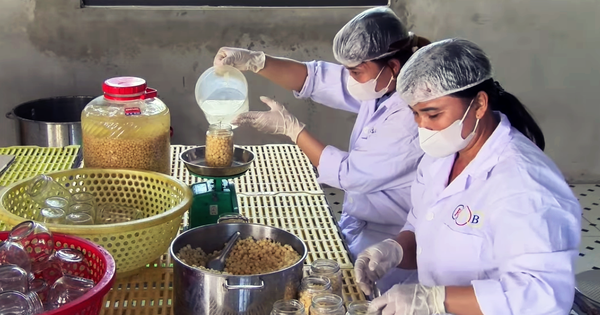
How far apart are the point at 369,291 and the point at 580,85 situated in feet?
10.7

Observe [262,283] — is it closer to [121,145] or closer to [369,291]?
[369,291]

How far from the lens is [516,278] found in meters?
1.28

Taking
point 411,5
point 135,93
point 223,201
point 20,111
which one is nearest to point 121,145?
point 135,93

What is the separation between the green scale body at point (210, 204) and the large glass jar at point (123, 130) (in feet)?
0.63

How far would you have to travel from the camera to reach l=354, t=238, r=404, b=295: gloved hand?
1452mm

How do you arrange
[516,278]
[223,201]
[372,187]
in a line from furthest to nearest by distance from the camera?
[372,187] < [223,201] < [516,278]

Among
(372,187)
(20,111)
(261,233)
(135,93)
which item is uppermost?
(135,93)

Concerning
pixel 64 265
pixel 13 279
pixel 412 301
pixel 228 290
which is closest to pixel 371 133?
pixel 412 301

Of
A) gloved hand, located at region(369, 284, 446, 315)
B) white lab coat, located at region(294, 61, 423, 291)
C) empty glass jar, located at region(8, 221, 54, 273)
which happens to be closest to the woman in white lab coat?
gloved hand, located at region(369, 284, 446, 315)

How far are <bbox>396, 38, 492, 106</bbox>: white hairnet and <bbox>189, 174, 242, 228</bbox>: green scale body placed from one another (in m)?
0.53

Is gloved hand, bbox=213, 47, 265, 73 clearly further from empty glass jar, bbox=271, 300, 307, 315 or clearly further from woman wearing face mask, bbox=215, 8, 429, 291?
empty glass jar, bbox=271, 300, 307, 315

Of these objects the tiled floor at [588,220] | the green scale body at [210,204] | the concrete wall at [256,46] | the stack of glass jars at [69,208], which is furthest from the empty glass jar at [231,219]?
the concrete wall at [256,46]

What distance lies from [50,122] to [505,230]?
8.42 feet

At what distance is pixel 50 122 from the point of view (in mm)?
3201
